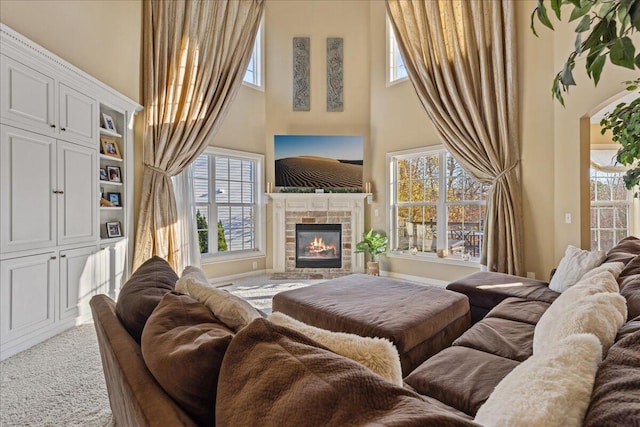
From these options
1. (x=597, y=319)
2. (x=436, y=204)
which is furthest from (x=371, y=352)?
(x=436, y=204)

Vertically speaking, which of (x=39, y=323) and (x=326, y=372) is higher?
(x=326, y=372)

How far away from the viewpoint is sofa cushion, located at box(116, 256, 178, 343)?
113 centimetres

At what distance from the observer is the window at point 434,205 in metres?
4.54

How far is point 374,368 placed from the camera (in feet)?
2.70

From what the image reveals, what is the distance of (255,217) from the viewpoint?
18.2ft

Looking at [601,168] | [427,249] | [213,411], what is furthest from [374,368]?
[601,168]

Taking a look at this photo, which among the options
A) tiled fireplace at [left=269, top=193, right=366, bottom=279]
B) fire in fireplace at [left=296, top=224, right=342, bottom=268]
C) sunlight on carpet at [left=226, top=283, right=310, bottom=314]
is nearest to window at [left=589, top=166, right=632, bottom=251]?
tiled fireplace at [left=269, top=193, right=366, bottom=279]

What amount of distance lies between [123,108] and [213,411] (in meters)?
4.01

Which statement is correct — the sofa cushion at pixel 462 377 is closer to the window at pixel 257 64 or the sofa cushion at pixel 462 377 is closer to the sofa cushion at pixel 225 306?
the sofa cushion at pixel 225 306

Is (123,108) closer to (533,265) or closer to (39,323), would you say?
(39,323)

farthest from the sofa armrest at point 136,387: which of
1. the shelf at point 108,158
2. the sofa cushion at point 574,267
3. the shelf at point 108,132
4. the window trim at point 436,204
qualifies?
the window trim at point 436,204

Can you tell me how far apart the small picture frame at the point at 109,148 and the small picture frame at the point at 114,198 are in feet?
1.51

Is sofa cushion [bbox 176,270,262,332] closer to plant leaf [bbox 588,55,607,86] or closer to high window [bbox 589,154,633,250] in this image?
plant leaf [bbox 588,55,607,86]

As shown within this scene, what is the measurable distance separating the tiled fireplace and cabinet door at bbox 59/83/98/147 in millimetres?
2717
